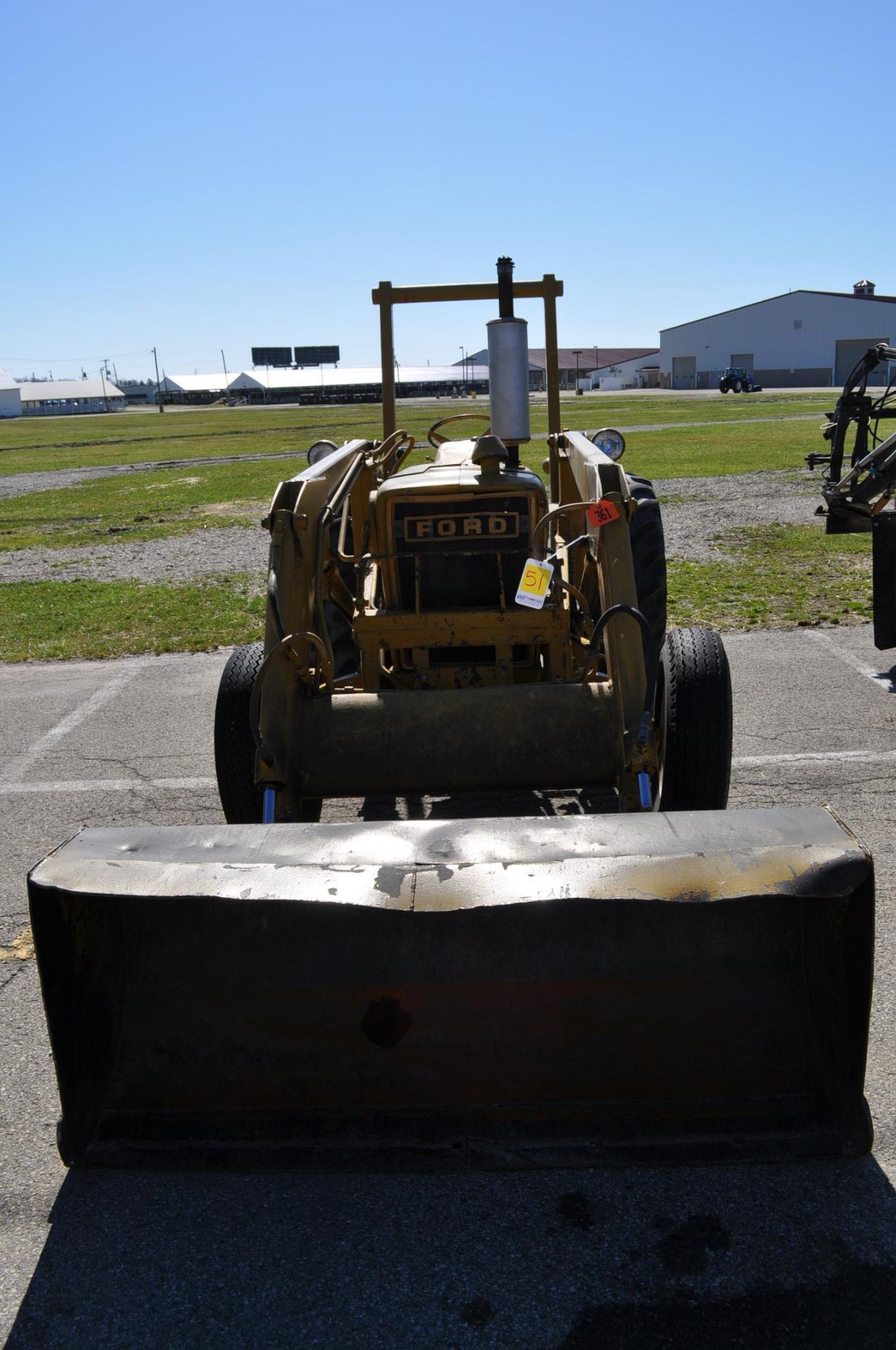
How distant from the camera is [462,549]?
15.8 feet

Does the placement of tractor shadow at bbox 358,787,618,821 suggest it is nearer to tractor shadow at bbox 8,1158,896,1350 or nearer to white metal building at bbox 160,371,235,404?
tractor shadow at bbox 8,1158,896,1350

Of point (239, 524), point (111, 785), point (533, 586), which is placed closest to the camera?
point (533, 586)

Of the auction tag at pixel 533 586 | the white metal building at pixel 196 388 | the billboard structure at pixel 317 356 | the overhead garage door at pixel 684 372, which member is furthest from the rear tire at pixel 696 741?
the billboard structure at pixel 317 356

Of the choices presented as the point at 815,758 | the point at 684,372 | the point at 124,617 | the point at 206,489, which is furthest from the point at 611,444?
the point at 684,372

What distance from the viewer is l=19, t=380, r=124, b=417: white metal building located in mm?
111569

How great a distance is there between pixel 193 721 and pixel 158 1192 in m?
4.40

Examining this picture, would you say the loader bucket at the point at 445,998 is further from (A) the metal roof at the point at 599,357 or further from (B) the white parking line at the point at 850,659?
(A) the metal roof at the point at 599,357

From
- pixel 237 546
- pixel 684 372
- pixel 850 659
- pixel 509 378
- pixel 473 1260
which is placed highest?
pixel 684 372

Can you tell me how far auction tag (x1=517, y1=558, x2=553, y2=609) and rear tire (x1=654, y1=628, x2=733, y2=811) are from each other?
2.23ft

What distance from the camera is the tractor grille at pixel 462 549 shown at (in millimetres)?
4762

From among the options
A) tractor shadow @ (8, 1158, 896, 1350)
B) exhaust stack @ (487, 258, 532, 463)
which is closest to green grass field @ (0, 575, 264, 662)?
exhaust stack @ (487, 258, 532, 463)

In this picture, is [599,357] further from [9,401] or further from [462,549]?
[462,549]

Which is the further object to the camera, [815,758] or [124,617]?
[124,617]

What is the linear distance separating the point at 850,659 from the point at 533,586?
4.23 m
